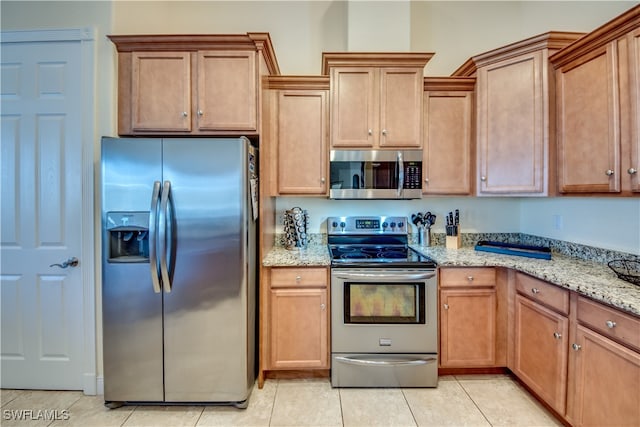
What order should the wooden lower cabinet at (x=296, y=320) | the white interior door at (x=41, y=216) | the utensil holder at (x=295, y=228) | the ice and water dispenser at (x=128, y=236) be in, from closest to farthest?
the ice and water dispenser at (x=128, y=236) < the white interior door at (x=41, y=216) < the wooden lower cabinet at (x=296, y=320) < the utensil holder at (x=295, y=228)

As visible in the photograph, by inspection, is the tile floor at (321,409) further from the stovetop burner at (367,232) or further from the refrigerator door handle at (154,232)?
the stovetop burner at (367,232)

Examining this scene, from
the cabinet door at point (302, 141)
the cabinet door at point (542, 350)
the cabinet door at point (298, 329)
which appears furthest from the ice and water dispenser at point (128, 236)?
the cabinet door at point (542, 350)

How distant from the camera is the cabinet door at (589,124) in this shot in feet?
5.74

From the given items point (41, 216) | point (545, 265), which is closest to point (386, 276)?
point (545, 265)

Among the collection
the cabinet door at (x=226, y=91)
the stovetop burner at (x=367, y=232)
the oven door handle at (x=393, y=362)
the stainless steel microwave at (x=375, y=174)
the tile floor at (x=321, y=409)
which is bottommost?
the tile floor at (x=321, y=409)

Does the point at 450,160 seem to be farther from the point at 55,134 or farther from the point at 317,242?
the point at 55,134

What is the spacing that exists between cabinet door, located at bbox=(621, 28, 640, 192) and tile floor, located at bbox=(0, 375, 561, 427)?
5.00 ft

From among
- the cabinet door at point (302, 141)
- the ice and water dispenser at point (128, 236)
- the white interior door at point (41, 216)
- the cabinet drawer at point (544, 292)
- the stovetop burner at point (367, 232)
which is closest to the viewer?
the cabinet drawer at point (544, 292)

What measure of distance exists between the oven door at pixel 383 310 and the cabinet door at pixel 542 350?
0.57m

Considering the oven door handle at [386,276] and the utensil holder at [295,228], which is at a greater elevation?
the utensil holder at [295,228]

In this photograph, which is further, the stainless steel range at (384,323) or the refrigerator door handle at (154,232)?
the stainless steel range at (384,323)

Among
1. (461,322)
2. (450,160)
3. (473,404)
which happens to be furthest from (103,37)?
(473,404)

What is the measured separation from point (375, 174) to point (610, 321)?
1.63 metres

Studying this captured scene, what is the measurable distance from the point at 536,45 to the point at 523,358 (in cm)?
221
